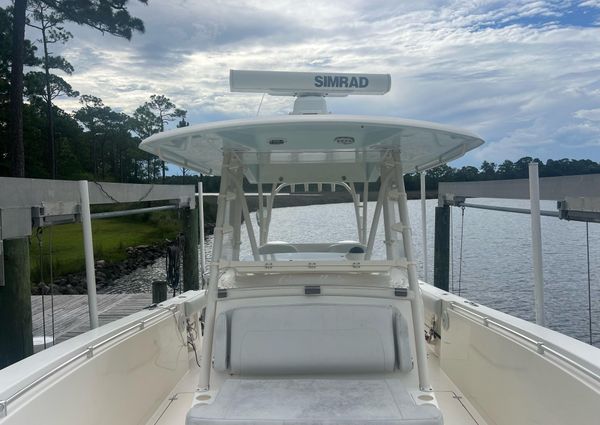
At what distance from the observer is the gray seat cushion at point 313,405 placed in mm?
2586

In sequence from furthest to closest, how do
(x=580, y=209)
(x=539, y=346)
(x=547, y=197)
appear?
(x=547, y=197) → (x=580, y=209) → (x=539, y=346)

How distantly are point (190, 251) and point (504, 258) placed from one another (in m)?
11.0

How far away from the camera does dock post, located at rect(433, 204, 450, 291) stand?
8.02 m

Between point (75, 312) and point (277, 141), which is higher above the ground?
point (277, 141)

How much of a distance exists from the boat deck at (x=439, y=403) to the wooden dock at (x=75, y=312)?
5.04m

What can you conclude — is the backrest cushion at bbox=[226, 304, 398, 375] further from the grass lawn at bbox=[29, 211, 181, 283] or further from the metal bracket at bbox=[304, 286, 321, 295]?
the grass lawn at bbox=[29, 211, 181, 283]

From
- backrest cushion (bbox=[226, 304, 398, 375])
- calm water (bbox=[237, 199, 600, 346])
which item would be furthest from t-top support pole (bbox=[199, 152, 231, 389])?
calm water (bbox=[237, 199, 600, 346])

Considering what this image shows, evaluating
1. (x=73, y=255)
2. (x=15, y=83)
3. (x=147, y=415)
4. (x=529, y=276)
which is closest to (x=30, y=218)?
(x=147, y=415)

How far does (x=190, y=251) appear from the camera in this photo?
27.9 feet

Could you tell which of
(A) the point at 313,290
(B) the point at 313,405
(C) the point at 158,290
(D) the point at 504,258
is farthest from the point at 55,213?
(D) the point at 504,258

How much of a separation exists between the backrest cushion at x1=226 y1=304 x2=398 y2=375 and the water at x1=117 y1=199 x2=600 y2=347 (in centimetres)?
153

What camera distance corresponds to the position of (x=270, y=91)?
404 centimetres

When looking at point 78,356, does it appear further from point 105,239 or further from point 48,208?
point 105,239

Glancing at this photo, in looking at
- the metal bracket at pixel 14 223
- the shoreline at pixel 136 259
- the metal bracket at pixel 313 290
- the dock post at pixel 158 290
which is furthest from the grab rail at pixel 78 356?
the dock post at pixel 158 290
